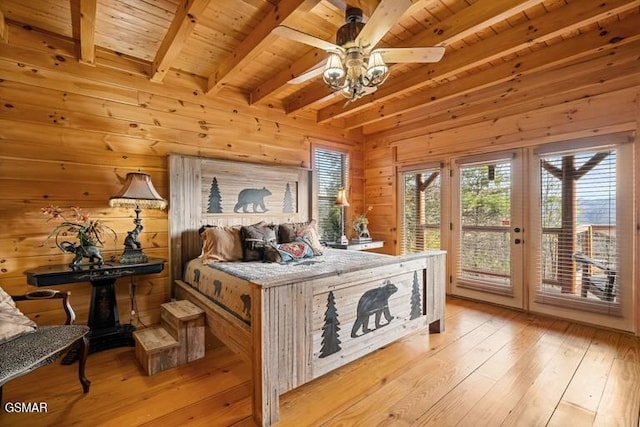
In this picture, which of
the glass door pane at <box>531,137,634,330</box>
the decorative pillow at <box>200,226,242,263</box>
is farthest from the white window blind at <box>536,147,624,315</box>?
the decorative pillow at <box>200,226,242,263</box>

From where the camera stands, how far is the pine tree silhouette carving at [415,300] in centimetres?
273

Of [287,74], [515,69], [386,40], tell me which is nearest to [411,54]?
[386,40]

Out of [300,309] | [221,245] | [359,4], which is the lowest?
[300,309]

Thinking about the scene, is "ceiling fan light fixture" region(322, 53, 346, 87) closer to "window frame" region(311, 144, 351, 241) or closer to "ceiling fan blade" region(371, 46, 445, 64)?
"ceiling fan blade" region(371, 46, 445, 64)

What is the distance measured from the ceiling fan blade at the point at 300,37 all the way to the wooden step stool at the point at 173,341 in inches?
86.5

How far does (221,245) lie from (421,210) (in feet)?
10.2

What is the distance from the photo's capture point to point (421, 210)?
4.68m

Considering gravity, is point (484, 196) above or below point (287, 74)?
below

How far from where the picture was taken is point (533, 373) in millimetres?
2264

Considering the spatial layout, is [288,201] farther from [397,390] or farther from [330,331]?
[397,390]

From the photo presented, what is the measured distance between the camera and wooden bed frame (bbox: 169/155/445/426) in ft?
5.74

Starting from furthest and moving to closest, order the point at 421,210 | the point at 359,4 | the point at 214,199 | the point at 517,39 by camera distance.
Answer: the point at 421,210 < the point at 214,199 < the point at 517,39 < the point at 359,4

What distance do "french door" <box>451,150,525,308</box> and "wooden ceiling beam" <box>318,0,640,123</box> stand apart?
141 centimetres

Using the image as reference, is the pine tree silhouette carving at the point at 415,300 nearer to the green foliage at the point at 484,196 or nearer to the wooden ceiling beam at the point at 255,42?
the green foliage at the point at 484,196
